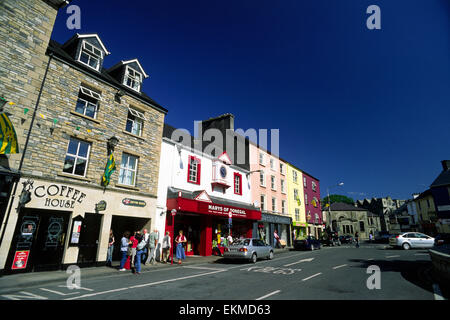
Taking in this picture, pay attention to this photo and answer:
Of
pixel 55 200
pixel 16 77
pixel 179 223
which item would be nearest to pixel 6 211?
pixel 55 200

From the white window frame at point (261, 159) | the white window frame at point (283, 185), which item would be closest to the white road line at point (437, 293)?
the white window frame at point (261, 159)

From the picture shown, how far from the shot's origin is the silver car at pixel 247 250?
14.3 m

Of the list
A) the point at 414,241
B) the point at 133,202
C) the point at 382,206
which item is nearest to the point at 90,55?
the point at 133,202

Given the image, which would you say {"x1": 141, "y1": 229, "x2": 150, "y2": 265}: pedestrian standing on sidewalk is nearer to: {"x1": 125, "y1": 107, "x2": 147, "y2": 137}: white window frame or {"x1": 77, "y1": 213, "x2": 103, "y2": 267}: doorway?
{"x1": 77, "y1": 213, "x2": 103, "y2": 267}: doorway

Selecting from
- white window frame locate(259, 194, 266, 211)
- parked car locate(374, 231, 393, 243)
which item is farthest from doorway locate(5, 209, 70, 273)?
parked car locate(374, 231, 393, 243)

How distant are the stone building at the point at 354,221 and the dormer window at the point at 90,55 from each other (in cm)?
5843

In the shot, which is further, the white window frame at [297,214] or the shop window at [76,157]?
the white window frame at [297,214]

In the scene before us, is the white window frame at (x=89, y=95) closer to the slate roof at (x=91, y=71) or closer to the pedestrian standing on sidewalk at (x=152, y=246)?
the slate roof at (x=91, y=71)

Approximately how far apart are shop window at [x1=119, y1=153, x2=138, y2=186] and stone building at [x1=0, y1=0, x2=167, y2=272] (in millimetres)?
62

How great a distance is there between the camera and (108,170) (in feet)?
41.5

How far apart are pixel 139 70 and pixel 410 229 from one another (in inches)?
3121

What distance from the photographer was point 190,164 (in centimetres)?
1873

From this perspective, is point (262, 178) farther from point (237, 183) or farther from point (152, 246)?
point (152, 246)

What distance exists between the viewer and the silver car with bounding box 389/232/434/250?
22.8 metres
